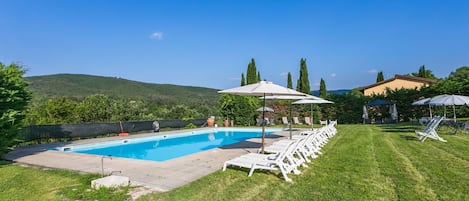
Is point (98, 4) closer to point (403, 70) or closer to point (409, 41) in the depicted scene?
point (409, 41)

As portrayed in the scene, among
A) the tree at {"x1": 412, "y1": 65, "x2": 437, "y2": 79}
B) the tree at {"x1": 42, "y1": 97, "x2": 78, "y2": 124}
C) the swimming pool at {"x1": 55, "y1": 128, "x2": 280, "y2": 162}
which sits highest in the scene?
the tree at {"x1": 412, "y1": 65, "x2": 437, "y2": 79}

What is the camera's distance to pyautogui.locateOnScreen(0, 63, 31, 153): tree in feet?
22.6

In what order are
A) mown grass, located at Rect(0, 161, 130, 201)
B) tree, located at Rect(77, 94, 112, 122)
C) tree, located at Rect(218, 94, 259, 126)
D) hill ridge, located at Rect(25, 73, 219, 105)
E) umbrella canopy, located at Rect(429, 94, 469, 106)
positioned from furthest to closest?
hill ridge, located at Rect(25, 73, 219, 105) < tree, located at Rect(218, 94, 259, 126) < tree, located at Rect(77, 94, 112, 122) < umbrella canopy, located at Rect(429, 94, 469, 106) < mown grass, located at Rect(0, 161, 130, 201)

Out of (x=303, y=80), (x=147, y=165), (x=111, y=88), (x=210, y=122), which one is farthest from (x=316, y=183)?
(x=111, y=88)

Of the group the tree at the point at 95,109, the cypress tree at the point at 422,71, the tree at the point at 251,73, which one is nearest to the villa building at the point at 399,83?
the cypress tree at the point at 422,71

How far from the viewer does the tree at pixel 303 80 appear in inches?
1248

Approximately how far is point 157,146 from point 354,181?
977cm

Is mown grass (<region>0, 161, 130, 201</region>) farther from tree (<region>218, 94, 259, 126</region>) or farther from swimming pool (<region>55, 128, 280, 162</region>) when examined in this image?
tree (<region>218, 94, 259, 126</region>)

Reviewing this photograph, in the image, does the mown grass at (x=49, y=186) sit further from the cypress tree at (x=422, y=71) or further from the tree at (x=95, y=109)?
the cypress tree at (x=422, y=71)

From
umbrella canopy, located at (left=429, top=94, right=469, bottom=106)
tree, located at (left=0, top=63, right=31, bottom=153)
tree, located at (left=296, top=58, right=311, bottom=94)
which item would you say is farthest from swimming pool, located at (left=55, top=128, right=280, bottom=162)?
tree, located at (left=296, top=58, right=311, bottom=94)

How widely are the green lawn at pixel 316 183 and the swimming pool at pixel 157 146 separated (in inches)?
171

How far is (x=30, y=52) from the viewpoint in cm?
2378

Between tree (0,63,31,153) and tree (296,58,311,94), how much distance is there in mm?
27586

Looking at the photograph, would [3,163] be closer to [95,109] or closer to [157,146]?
[157,146]
